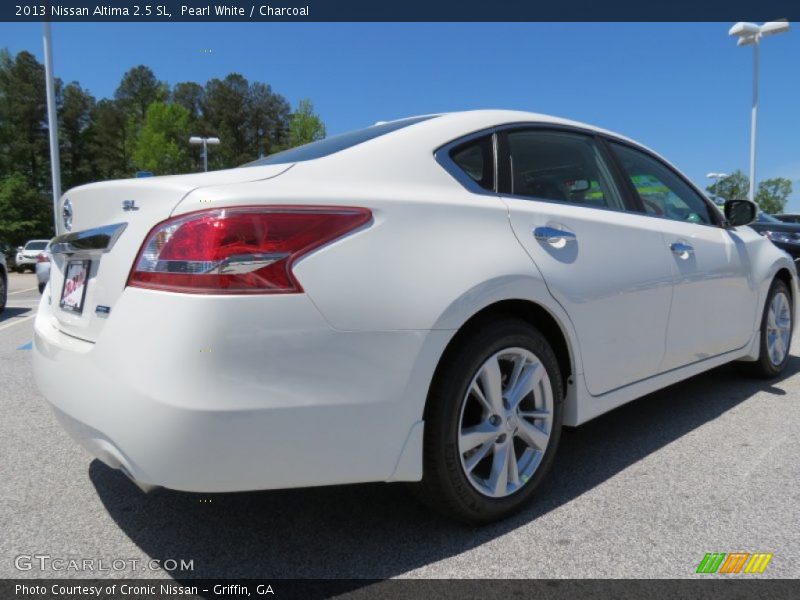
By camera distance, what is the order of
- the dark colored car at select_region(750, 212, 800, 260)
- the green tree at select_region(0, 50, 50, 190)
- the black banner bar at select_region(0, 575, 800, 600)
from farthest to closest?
the green tree at select_region(0, 50, 50, 190) → the dark colored car at select_region(750, 212, 800, 260) → the black banner bar at select_region(0, 575, 800, 600)

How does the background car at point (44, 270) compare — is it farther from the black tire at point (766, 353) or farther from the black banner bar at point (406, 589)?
the black tire at point (766, 353)

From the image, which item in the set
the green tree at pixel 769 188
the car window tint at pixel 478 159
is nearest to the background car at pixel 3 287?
the car window tint at pixel 478 159

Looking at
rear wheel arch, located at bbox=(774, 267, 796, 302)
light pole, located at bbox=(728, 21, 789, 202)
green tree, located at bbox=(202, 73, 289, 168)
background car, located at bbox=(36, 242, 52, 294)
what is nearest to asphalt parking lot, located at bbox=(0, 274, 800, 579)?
background car, located at bbox=(36, 242, 52, 294)

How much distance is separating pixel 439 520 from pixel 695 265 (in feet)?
6.25

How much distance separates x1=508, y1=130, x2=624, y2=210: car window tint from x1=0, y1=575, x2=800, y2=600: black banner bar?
1382 millimetres

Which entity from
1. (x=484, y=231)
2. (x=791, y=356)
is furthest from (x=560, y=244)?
(x=791, y=356)

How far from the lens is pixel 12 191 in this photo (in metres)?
37.5

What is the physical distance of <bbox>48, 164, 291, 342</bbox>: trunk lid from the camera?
5.87 ft

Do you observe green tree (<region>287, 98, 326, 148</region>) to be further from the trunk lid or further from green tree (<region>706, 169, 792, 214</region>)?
green tree (<region>706, 169, 792, 214</region>)

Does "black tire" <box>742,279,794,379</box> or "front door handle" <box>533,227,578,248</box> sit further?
"black tire" <box>742,279,794,379</box>

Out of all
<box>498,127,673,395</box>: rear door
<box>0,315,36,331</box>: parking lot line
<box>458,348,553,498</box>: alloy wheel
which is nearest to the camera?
<box>458,348,553,498</box>: alloy wheel

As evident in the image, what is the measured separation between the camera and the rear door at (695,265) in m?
3.01

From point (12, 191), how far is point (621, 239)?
43.3 m

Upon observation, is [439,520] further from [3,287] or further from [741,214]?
[3,287]
